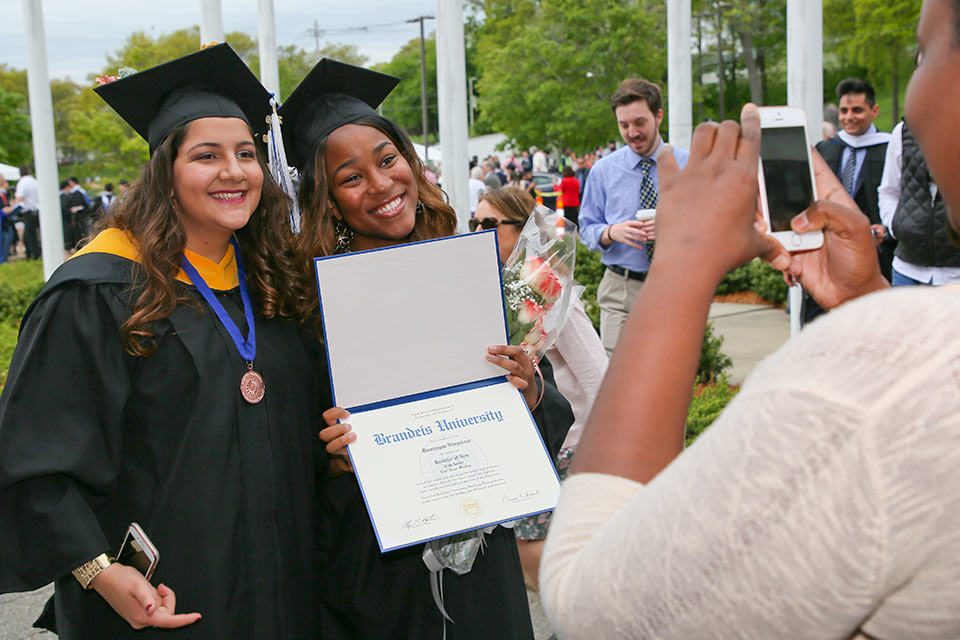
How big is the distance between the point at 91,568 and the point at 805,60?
548 centimetres

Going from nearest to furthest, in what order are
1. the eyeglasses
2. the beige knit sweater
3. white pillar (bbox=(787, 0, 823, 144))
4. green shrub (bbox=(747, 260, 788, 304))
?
the beige knit sweater
the eyeglasses
white pillar (bbox=(787, 0, 823, 144))
green shrub (bbox=(747, 260, 788, 304))

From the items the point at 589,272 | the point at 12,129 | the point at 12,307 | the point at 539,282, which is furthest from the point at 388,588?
the point at 12,129

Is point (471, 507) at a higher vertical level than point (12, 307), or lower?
higher

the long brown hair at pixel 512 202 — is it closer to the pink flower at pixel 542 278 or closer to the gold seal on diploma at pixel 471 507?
the pink flower at pixel 542 278

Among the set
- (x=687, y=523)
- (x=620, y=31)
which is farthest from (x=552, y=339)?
(x=620, y=31)

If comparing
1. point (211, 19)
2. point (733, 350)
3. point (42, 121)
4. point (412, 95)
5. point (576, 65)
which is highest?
point (412, 95)

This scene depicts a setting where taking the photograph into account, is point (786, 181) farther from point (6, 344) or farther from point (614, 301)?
point (6, 344)

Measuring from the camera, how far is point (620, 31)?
108 feet

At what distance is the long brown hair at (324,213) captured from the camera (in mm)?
2752

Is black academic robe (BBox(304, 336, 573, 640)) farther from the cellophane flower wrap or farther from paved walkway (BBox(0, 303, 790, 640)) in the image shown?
paved walkway (BBox(0, 303, 790, 640))

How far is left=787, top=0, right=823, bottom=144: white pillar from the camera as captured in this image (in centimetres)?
587

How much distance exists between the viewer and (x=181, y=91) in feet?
8.65
